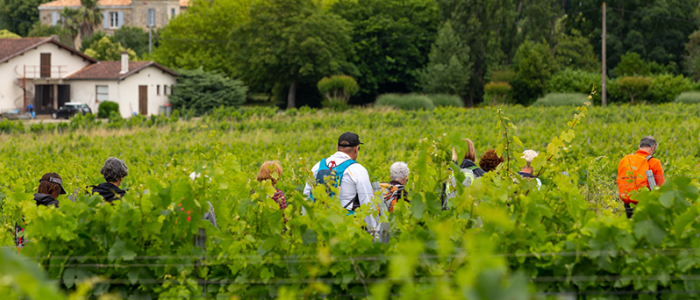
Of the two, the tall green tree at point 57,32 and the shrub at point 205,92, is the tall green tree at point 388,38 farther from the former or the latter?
the tall green tree at point 57,32

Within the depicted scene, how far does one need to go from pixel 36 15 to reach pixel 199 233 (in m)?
102

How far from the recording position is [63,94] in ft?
162

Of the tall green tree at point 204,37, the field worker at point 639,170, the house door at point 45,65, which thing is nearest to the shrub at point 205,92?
the house door at point 45,65

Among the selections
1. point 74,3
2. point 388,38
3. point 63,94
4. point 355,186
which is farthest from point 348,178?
point 74,3

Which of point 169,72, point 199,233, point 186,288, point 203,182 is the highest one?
point 169,72

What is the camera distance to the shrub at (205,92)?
46.8 m

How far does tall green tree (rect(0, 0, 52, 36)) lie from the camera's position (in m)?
91.2

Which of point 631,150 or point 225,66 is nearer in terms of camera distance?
point 631,150

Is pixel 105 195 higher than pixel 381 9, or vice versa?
pixel 381 9

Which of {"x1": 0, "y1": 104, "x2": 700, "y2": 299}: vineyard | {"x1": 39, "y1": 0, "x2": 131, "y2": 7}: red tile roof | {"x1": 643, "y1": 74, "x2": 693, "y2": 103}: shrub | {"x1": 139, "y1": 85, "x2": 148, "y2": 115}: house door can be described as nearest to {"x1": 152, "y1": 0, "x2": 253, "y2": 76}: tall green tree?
{"x1": 139, "y1": 85, "x2": 148, "y2": 115}: house door

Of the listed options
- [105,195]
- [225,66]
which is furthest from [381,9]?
[105,195]

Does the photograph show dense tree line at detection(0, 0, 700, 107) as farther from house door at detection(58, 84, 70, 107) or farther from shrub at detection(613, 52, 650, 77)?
house door at detection(58, 84, 70, 107)

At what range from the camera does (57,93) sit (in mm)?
49250

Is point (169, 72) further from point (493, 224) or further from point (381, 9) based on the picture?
point (493, 224)
